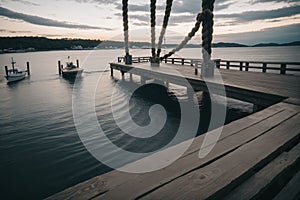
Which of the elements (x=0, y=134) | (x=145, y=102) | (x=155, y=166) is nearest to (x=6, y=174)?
(x=0, y=134)

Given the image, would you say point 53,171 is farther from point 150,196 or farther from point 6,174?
point 150,196

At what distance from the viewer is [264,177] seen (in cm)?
189

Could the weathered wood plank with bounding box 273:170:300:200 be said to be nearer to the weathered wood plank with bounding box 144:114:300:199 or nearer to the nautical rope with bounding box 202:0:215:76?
the weathered wood plank with bounding box 144:114:300:199

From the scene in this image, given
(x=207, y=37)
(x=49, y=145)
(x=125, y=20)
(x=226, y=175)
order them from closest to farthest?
(x=226, y=175) → (x=49, y=145) → (x=207, y=37) → (x=125, y=20)

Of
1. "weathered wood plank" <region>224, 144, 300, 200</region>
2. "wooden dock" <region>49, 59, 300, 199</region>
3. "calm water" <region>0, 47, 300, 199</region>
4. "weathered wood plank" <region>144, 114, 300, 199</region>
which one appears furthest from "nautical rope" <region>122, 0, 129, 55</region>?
"weathered wood plank" <region>224, 144, 300, 200</region>

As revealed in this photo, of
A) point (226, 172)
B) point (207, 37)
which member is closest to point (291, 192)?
point (226, 172)

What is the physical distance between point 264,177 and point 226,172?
394 mm

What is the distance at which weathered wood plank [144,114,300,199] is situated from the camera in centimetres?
159

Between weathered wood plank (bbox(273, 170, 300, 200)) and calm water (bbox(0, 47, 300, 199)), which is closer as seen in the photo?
weathered wood plank (bbox(273, 170, 300, 200))

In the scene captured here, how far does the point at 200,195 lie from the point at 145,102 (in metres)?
11.8

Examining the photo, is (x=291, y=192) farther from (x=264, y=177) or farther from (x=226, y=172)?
(x=226, y=172)

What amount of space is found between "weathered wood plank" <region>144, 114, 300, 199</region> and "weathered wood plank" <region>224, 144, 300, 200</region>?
0.17ft

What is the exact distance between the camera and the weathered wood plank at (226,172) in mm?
1586

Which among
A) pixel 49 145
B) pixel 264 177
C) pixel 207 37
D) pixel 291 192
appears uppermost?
pixel 207 37
